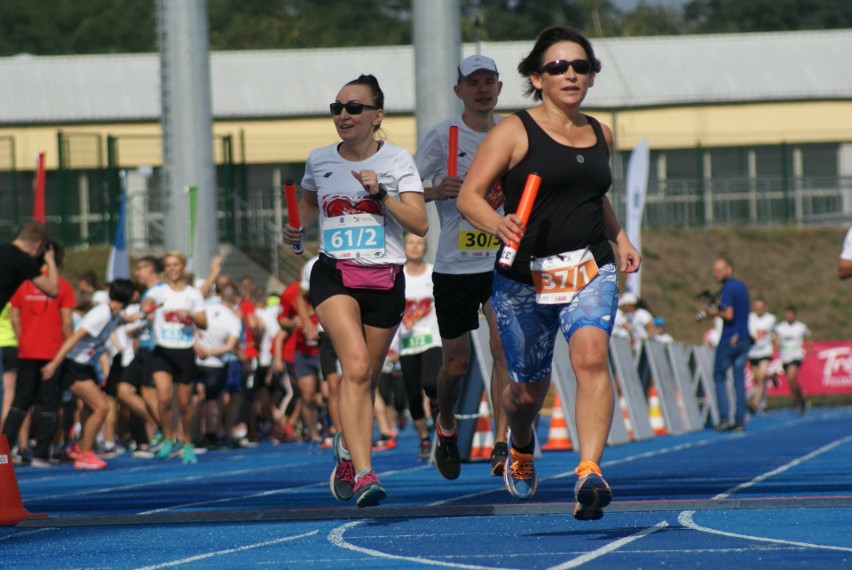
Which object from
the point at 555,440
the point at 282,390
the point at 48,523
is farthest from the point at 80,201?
the point at 48,523

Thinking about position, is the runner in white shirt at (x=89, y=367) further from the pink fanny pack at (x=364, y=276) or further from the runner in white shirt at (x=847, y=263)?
the pink fanny pack at (x=364, y=276)

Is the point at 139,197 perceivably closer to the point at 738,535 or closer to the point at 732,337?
the point at 732,337

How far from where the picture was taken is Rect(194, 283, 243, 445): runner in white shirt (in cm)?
2002

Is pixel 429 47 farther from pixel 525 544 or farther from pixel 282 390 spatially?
pixel 525 544

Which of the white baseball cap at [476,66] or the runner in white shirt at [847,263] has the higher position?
the white baseball cap at [476,66]

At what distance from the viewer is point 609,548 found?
7270 millimetres

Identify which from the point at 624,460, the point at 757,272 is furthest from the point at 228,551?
the point at 757,272

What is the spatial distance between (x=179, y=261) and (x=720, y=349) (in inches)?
315

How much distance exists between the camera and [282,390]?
81.6 ft

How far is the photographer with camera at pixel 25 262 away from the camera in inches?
466

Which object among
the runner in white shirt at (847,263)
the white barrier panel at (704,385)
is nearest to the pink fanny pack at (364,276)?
the runner in white shirt at (847,263)

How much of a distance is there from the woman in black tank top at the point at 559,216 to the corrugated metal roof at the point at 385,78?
45.5 metres

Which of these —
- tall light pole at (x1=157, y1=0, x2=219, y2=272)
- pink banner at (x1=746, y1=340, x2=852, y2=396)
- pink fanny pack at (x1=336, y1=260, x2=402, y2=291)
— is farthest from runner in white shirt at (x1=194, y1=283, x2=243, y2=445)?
pink banner at (x1=746, y1=340, x2=852, y2=396)

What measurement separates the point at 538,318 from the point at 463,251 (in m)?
2.06
